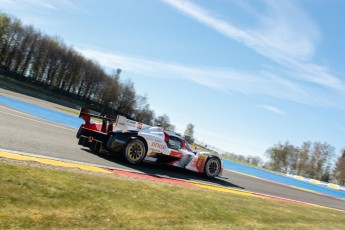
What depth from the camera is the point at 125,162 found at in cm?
1167

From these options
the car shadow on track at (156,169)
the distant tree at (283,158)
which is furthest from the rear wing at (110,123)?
the distant tree at (283,158)

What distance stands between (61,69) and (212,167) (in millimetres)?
68095

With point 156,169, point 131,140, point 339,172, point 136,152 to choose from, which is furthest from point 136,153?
point 339,172

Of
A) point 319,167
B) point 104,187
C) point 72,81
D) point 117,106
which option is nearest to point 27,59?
point 72,81

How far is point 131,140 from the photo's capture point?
1145 centimetres

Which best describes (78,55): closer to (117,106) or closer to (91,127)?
(117,106)

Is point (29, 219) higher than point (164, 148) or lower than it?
lower

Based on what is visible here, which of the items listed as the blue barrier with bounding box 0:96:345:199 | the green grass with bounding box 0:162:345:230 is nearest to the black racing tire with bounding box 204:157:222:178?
the green grass with bounding box 0:162:345:230

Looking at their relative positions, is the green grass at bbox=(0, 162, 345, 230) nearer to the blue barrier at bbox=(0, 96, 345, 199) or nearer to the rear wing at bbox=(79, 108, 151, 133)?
the rear wing at bbox=(79, 108, 151, 133)

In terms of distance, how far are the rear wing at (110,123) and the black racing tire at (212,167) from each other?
10.7 feet

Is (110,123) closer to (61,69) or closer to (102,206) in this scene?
(102,206)

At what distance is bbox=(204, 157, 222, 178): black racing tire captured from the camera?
13.9 meters

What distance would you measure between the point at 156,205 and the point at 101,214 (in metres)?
1.51

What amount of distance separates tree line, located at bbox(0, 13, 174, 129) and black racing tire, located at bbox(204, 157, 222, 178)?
155 feet
